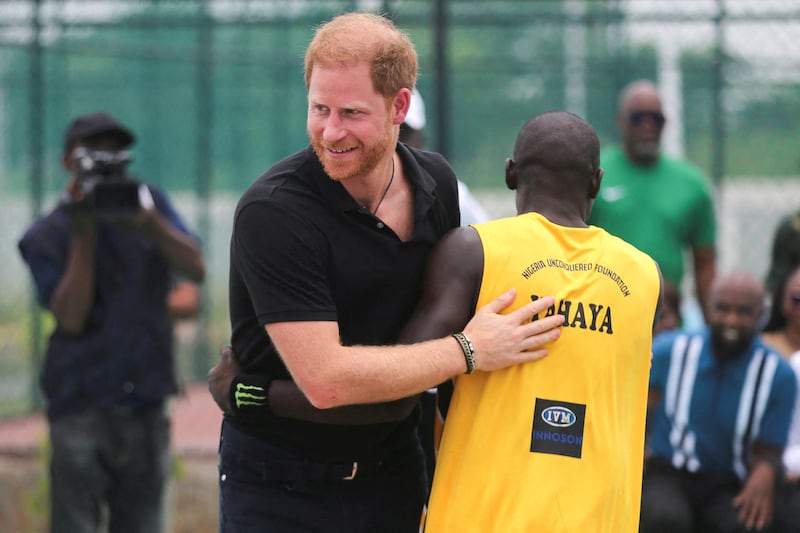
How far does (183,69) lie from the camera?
11062mm

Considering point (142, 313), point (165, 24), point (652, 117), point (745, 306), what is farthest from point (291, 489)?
point (165, 24)

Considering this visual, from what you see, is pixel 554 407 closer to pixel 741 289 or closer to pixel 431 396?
pixel 431 396

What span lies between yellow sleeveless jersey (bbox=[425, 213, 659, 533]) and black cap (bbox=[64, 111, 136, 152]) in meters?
2.59

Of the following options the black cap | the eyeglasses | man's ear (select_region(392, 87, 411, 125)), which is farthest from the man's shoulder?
the eyeglasses

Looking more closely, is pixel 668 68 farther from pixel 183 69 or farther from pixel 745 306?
pixel 183 69

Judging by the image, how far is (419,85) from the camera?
29.5ft

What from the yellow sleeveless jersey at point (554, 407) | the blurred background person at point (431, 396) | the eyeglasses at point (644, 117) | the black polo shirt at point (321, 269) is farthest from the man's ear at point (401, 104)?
the eyeglasses at point (644, 117)

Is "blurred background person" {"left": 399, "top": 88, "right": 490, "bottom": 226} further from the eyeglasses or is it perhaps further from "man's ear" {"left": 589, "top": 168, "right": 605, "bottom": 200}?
the eyeglasses

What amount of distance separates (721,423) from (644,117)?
179cm

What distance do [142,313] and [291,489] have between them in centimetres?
214

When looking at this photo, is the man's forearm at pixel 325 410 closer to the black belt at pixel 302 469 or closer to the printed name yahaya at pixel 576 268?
the black belt at pixel 302 469

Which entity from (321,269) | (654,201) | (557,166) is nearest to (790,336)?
(654,201)

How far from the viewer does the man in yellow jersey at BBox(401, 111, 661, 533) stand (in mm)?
3113

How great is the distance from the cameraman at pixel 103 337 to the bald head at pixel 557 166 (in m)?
2.29
